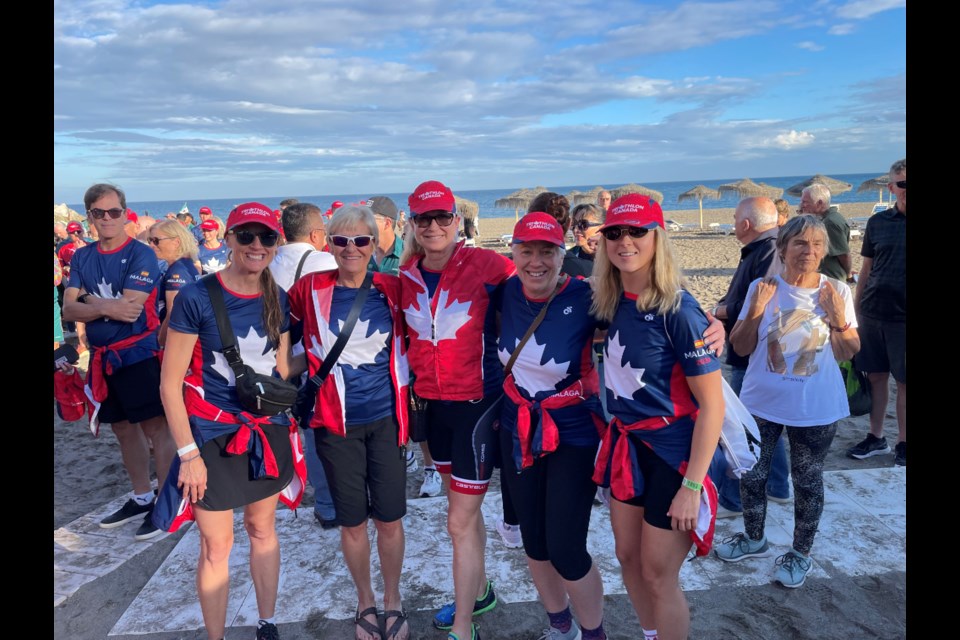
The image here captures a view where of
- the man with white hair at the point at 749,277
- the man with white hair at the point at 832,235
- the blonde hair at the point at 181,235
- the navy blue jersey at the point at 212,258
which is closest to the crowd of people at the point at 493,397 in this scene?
the man with white hair at the point at 749,277

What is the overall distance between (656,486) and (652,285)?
0.82 m

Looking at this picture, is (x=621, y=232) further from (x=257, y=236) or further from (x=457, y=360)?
(x=257, y=236)

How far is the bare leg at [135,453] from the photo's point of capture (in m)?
4.59

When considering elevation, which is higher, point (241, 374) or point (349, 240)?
point (349, 240)

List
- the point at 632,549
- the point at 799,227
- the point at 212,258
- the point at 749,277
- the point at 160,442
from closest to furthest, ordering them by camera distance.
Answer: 1. the point at 632,549
2. the point at 799,227
3. the point at 749,277
4. the point at 160,442
5. the point at 212,258

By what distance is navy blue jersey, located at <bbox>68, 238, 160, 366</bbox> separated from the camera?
427 cm

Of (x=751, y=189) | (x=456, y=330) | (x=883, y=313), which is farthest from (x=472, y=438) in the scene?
(x=751, y=189)

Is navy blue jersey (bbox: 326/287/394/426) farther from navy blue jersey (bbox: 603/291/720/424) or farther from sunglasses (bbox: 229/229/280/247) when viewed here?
navy blue jersey (bbox: 603/291/720/424)

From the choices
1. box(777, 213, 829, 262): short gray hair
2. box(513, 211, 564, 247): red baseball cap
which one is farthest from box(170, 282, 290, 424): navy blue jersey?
box(777, 213, 829, 262): short gray hair

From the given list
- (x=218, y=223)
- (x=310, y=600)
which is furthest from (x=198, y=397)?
(x=218, y=223)

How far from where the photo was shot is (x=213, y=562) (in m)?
2.80

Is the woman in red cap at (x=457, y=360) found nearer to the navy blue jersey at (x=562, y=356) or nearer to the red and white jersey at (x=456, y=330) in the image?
the red and white jersey at (x=456, y=330)
